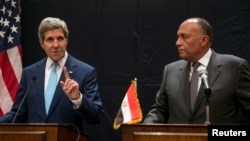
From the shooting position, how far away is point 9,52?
16.7 feet

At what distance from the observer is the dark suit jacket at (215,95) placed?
3.69 metres

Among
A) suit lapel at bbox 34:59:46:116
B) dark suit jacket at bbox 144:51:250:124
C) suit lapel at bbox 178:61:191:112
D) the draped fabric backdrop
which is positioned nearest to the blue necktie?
suit lapel at bbox 34:59:46:116

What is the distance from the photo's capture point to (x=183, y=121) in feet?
12.3

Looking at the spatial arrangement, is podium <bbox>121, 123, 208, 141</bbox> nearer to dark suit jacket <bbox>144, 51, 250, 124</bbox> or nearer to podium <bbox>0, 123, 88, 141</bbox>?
podium <bbox>0, 123, 88, 141</bbox>

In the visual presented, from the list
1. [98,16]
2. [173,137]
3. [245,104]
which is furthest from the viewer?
[98,16]

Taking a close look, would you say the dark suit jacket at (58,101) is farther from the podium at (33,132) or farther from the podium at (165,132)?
the podium at (165,132)

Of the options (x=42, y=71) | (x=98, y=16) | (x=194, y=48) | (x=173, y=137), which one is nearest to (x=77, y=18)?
(x=98, y=16)

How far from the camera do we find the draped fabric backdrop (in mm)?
4871

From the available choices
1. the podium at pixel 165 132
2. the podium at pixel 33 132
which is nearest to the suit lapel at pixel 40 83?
the podium at pixel 33 132

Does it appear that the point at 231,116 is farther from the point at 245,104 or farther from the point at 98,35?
the point at 98,35

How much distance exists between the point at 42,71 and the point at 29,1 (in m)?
1.53

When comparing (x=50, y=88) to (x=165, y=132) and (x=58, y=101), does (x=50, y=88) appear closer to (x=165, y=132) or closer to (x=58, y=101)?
(x=58, y=101)

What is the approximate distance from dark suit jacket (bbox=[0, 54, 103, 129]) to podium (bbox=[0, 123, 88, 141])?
2.21ft

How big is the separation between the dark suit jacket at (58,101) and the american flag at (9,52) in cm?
103
